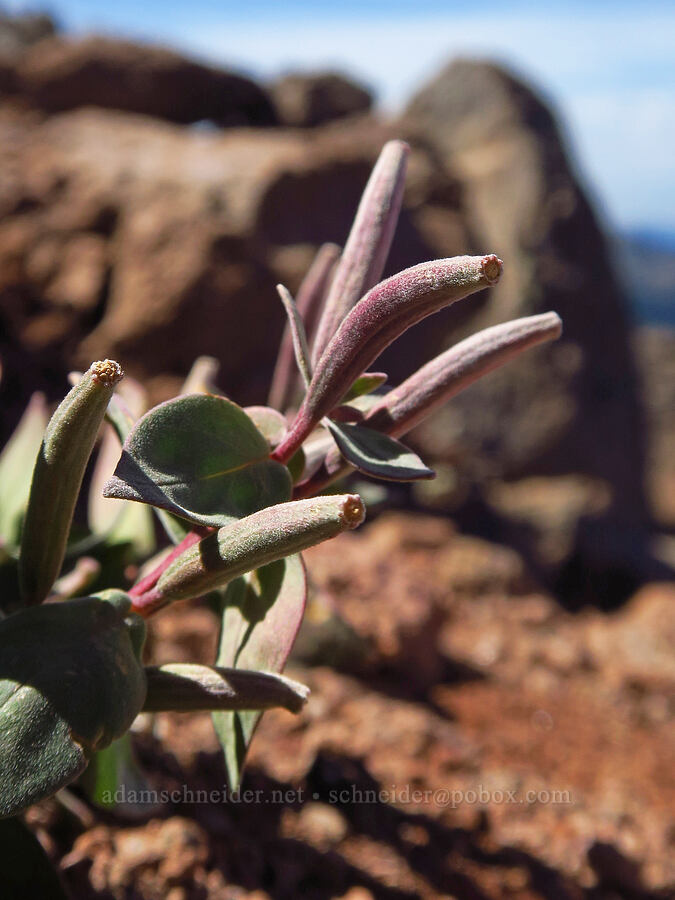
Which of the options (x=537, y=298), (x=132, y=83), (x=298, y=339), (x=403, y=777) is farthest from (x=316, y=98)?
(x=298, y=339)

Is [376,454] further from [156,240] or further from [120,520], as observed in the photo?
[156,240]

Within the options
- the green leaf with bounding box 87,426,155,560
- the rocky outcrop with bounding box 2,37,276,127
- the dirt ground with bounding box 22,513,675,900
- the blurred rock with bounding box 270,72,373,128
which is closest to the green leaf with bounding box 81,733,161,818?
the dirt ground with bounding box 22,513,675,900

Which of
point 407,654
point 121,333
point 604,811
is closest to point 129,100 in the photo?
point 121,333

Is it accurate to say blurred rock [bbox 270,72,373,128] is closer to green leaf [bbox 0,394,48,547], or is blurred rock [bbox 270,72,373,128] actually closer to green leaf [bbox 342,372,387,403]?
green leaf [bbox 0,394,48,547]

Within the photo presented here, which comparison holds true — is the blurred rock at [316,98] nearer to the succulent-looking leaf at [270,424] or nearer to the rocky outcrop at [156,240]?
the rocky outcrop at [156,240]

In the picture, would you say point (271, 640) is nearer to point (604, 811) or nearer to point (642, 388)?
point (604, 811)

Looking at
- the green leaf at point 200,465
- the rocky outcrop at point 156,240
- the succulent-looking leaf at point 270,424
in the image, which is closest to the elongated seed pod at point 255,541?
the green leaf at point 200,465
